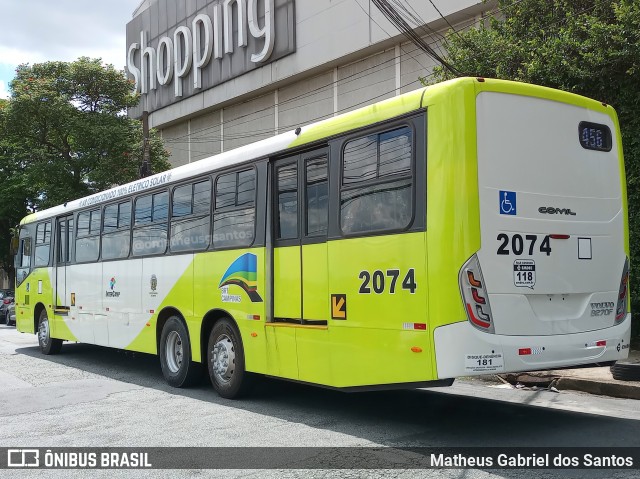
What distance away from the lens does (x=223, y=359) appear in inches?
363

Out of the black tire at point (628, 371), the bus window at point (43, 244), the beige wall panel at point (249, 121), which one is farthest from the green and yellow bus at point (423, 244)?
the beige wall panel at point (249, 121)

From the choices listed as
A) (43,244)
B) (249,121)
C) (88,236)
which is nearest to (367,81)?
(249,121)

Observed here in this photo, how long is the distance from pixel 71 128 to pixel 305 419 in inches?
838

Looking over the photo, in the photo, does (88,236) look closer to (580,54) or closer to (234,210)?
(234,210)

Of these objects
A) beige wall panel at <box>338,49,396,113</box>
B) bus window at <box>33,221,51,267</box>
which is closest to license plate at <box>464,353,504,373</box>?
bus window at <box>33,221,51,267</box>

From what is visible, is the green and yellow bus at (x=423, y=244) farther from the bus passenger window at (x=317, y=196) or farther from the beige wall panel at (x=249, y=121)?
the beige wall panel at (x=249, y=121)

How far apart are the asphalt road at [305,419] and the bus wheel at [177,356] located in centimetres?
17

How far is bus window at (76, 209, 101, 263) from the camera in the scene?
13.0 meters

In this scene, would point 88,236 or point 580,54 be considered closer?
point 580,54

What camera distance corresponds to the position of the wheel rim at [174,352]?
33.9ft

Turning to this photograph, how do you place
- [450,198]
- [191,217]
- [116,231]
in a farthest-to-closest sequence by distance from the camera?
[116,231] → [191,217] → [450,198]

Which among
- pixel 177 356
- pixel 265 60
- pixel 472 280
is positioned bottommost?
pixel 177 356

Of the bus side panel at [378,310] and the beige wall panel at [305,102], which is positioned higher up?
the beige wall panel at [305,102]

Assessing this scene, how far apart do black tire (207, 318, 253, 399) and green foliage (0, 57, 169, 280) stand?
59.3ft
